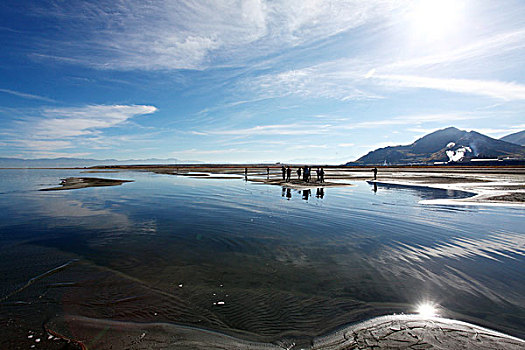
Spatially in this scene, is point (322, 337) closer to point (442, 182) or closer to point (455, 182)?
point (442, 182)

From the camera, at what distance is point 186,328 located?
5578 millimetres

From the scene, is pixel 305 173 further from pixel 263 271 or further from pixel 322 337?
pixel 322 337

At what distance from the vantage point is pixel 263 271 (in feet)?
28.4

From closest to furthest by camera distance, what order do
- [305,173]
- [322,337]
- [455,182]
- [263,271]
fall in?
[322,337] → [263,271] → [305,173] → [455,182]

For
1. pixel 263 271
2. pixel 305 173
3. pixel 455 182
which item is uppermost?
pixel 305 173

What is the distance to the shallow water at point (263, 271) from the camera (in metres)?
6.15

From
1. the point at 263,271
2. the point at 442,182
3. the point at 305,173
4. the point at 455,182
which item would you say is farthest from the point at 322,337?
the point at 455,182

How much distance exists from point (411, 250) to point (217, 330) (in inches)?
354

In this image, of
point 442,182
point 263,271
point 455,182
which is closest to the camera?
point 263,271

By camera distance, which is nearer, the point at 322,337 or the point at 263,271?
the point at 322,337

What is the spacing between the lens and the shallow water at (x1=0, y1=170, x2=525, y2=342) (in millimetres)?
6152

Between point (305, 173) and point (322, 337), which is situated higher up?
point (305, 173)

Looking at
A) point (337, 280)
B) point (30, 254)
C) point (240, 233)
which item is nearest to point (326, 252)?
point (337, 280)

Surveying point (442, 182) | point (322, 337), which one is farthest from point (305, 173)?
point (322, 337)
